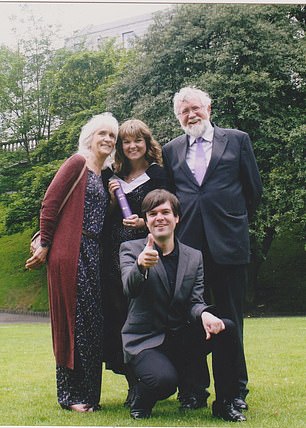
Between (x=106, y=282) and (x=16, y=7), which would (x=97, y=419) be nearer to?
(x=106, y=282)

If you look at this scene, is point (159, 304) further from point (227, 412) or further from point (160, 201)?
point (227, 412)

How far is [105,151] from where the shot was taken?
547 centimetres

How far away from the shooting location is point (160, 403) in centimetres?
573

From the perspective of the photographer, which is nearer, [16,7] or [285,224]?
[285,224]

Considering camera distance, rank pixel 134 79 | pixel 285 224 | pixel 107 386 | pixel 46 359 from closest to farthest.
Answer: pixel 107 386 < pixel 46 359 < pixel 285 224 < pixel 134 79

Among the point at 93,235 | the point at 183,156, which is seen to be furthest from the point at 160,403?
the point at 183,156

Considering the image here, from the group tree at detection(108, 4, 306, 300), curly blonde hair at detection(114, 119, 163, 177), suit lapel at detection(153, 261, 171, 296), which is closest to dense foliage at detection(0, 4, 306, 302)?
tree at detection(108, 4, 306, 300)

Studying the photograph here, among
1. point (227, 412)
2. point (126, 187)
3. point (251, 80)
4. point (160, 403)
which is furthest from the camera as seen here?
point (251, 80)

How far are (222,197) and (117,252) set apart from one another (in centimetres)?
101

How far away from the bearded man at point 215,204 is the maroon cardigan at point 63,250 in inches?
32.3

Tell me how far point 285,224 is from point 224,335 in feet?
59.3

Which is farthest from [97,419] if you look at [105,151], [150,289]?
[105,151]

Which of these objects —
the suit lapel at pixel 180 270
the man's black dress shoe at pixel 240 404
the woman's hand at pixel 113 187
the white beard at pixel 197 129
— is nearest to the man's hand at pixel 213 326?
the suit lapel at pixel 180 270

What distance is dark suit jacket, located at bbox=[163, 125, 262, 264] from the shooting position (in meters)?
5.24
